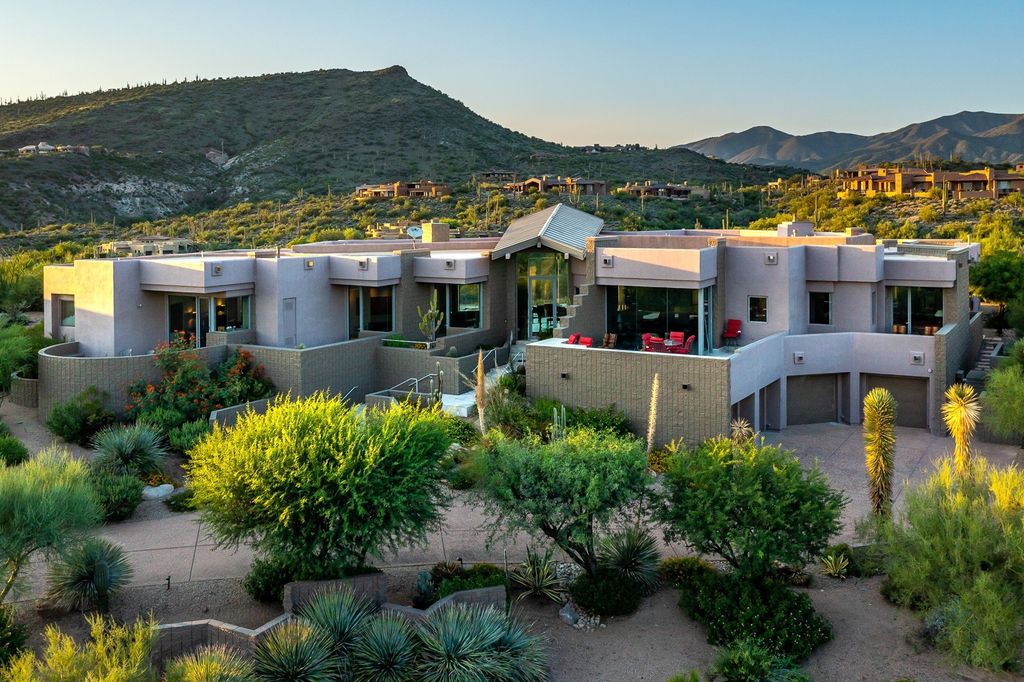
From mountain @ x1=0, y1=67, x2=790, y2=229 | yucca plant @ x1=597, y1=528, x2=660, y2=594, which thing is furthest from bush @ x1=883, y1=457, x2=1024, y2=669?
mountain @ x1=0, y1=67, x2=790, y2=229

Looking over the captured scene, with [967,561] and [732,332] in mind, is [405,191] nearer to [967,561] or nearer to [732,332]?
[732,332]

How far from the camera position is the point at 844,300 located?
2641 centimetres

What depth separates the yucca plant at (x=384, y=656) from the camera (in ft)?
39.7

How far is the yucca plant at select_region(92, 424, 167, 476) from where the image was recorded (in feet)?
64.3

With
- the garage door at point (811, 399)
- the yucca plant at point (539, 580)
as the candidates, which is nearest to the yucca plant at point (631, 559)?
the yucca plant at point (539, 580)

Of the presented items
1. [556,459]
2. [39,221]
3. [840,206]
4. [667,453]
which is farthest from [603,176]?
[556,459]

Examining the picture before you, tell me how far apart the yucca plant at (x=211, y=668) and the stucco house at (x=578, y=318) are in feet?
42.7

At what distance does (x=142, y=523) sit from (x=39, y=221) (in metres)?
59.7

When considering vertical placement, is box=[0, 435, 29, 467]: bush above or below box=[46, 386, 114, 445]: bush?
below

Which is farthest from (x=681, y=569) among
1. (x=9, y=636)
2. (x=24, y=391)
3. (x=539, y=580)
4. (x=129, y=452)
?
(x=24, y=391)

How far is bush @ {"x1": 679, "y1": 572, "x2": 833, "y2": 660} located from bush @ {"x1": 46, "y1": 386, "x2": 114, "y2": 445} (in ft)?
50.6

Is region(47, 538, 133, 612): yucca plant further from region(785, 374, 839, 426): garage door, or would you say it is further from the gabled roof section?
region(785, 374, 839, 426): garage door

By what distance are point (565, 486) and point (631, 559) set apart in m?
2.16

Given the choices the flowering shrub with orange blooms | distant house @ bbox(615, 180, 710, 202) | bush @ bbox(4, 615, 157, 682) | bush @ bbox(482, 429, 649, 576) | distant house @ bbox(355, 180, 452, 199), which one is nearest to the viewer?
bush @ bbox(4, 615, 157, 682)
